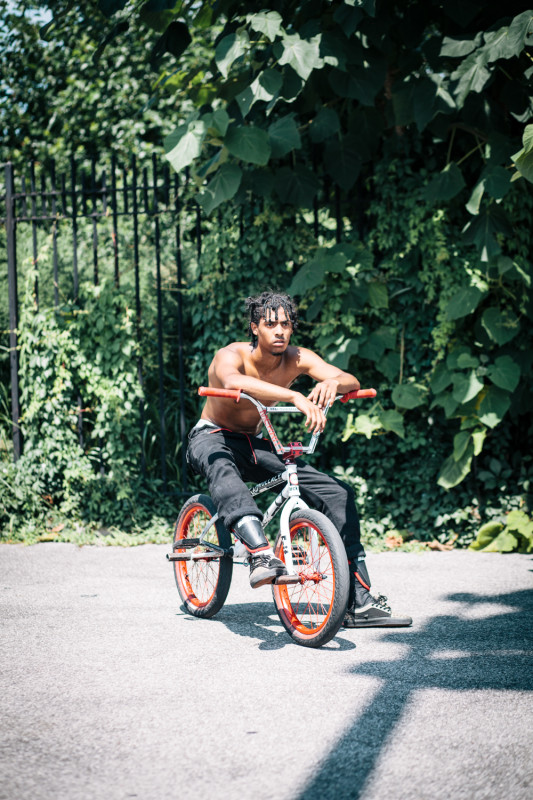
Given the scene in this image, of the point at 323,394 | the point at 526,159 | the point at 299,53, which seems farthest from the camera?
the point at 299,53

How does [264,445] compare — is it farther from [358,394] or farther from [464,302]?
[464,302]

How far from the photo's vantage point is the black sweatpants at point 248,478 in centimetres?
406

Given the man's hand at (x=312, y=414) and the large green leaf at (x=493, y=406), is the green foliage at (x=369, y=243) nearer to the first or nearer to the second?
the large green leaf at (x=493, y=406)

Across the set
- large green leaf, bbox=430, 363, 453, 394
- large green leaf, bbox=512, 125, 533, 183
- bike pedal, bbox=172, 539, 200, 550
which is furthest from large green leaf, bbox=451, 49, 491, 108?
bike pedal, bbox=172, 539, 200, 550

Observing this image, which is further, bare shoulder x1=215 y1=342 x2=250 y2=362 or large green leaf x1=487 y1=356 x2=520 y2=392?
large green leaf x1=487 y1=356 x2=520 y2=392

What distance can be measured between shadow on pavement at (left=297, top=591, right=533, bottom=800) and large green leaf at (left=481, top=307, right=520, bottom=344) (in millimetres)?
1935

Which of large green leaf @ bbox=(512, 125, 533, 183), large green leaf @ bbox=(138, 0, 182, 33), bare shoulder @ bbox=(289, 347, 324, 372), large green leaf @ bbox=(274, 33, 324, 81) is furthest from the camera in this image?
large green leaf @ bbox=(274, 33, 324, 81)

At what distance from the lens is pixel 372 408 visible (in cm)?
643

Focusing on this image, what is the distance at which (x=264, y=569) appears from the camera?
3.80m

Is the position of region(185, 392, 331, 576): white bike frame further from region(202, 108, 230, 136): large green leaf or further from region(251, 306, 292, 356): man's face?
region(202, 108, 230, 136): large green leaf

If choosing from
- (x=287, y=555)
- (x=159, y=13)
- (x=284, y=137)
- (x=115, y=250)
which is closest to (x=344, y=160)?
(x=284, y=137)

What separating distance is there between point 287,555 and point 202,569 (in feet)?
2.82

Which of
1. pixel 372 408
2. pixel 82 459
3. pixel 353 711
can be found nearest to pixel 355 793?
pixel 353 711

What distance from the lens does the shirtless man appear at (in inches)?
155
